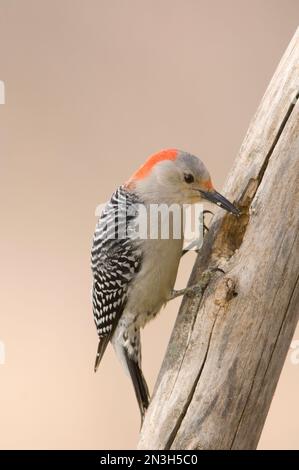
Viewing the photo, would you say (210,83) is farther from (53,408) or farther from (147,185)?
(53,408)

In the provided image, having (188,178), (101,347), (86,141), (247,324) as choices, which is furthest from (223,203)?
(86,141)

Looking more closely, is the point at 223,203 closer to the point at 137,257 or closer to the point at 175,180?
the point at 175,180

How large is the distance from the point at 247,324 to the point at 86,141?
1.50 m

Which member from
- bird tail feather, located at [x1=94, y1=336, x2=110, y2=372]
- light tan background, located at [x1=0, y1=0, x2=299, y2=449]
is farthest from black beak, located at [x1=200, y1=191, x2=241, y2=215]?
light tan background, located at [x1=0, y1=0, x2=299, y2=449]

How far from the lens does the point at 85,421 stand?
2803mm

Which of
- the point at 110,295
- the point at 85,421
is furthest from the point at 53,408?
the point at 110,295

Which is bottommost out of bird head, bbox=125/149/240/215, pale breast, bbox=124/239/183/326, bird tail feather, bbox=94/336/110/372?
→ bird tail feather, bbox=94/336/110/372

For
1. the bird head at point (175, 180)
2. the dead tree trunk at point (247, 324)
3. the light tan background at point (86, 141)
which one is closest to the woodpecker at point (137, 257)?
the bird head at point (175, 180)

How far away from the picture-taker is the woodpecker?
1887 mm

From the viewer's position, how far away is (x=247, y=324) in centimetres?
163

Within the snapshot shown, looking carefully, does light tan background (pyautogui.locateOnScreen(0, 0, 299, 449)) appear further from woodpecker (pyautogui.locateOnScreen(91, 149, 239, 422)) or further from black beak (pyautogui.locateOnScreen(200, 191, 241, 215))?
black beak (pyautogui.locateOnScreen(200, 191, 241, 215))

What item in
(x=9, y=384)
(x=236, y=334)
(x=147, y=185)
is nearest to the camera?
(x=236, y=334)

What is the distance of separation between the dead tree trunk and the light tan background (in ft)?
3.74

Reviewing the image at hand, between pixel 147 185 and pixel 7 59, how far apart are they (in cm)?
121
